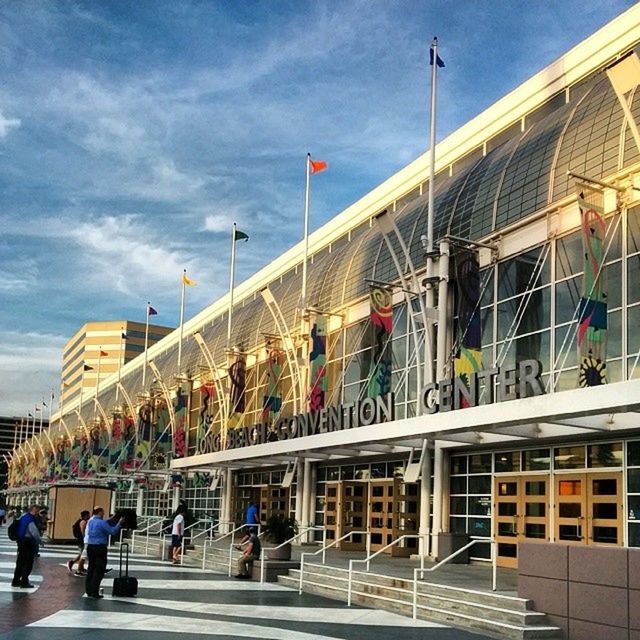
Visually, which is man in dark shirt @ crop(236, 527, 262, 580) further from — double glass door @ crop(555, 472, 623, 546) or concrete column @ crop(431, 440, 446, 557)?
double glass door @ crop(555, 472, 623, 546)

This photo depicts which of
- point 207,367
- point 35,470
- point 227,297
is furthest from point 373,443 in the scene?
point 35,470

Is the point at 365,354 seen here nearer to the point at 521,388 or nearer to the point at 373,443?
the point at 373,443

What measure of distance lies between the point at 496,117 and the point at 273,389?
14.7 meters

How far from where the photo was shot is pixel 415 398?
27766 mm

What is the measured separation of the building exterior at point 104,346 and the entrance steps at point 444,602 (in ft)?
402

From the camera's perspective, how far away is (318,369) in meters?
31.5

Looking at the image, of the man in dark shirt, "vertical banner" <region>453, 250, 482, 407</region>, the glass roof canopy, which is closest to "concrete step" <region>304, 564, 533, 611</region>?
the man in dark shirt

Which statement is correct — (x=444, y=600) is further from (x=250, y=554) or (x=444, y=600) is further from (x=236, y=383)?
(x=236, y=383)

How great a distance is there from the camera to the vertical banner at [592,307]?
18.8 meters

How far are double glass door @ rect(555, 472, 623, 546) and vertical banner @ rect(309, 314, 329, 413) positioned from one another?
11431 mm

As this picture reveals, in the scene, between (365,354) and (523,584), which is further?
(365,354)

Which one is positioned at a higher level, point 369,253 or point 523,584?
point 369,253

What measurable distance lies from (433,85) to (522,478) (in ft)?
39.8

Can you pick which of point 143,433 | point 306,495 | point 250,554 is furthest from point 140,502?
point 250,554
